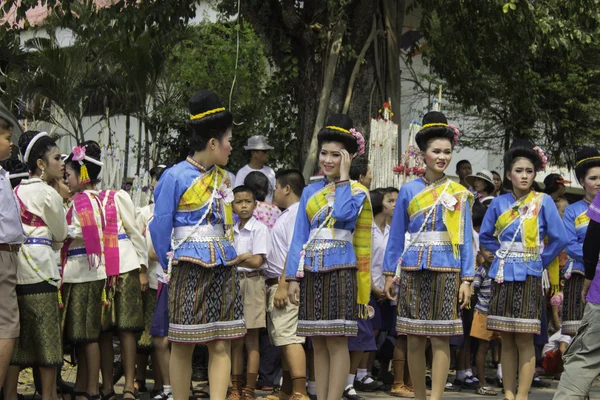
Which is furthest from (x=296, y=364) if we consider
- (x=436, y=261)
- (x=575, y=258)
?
(x=575, y=258)

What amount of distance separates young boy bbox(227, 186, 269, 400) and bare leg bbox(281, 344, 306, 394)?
0.39 metres

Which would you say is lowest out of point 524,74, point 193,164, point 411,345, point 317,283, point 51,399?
point 51,399

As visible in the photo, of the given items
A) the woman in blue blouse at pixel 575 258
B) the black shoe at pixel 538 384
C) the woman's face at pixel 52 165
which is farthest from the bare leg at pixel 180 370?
the black shoe at pixel 538 384

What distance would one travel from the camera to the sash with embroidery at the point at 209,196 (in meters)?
6.12

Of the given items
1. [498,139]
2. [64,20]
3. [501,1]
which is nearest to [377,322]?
[501,1]

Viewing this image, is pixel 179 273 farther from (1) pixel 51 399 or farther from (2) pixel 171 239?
(1) pixel 51 399

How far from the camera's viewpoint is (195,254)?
6.07 meters

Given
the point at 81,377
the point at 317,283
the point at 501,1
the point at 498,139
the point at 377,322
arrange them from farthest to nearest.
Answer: the point at 498,139 → the point at 501,1 → the point at 377,322 → the point at 81,377 → the point at 317,283

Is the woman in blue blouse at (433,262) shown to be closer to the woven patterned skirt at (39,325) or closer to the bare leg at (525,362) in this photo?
the bare leg at (525,362)

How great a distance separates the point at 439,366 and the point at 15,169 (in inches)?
143

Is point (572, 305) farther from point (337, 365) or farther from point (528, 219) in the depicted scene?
point (337, 365)

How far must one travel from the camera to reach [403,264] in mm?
7008

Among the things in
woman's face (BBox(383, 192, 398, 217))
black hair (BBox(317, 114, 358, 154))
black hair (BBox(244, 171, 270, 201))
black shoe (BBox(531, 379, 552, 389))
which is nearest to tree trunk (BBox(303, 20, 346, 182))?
woman's face (BBox(383, 192, 398, 217))

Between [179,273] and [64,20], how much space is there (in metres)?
6.47
